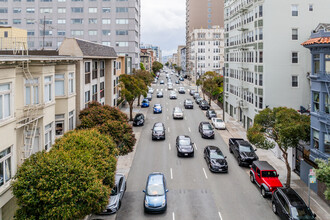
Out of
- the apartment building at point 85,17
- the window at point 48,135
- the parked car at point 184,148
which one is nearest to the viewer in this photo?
the window at point 48,135

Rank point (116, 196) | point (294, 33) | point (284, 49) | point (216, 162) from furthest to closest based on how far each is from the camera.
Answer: point (284, 49)
point (294, 33)
point (216, 162)
point (116, 196)

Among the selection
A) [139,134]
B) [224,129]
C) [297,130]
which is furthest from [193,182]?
[224,129]

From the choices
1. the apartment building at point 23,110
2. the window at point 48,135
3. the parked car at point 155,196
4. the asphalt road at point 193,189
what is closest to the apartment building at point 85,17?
the asphalt road at point 193,189

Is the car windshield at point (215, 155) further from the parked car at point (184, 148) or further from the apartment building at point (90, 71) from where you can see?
the apartment building at point (90, 71)

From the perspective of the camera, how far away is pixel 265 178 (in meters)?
21.3

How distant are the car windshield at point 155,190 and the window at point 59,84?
9946 millimetres

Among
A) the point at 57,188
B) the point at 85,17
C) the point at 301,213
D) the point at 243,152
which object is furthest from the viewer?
the point at 85,17

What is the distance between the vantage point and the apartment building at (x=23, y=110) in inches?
545

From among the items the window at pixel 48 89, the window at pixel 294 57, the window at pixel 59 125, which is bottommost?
the window at pixel 59 125

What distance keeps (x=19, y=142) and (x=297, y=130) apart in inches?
722

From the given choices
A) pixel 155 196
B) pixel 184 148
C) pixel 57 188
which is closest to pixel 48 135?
pixel 57 188

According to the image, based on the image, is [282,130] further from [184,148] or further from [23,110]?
[23,110]

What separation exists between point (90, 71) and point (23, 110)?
1636 cm

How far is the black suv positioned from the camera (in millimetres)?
16062
